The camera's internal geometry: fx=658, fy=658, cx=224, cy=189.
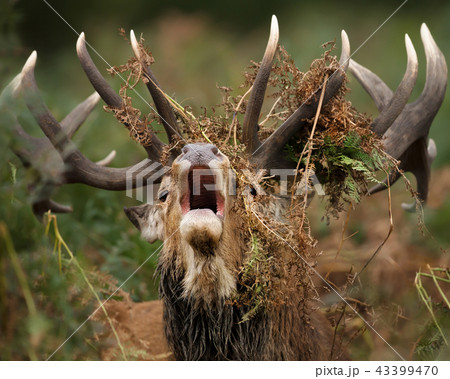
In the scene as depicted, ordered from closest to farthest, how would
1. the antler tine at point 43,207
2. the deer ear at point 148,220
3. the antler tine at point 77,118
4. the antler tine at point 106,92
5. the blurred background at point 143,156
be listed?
the blurred background at point 143,156 → the antler tine at point 106,92 → the deer ear at point 148,220 → the antler tine at point 43,207 → the antler tine at point 77,118

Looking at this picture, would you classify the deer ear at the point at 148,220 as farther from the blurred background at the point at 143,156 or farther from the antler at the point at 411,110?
the antler at the point at 411,110

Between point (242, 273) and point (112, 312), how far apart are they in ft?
5.14

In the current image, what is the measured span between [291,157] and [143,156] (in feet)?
11.6

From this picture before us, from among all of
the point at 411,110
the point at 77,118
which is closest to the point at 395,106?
the point at 411,110

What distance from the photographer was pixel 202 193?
132 inches

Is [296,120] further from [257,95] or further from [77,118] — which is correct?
[77,118]

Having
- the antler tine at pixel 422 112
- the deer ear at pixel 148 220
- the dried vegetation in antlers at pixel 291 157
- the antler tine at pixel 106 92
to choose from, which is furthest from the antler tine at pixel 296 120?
the antler tine at pixel 422 112

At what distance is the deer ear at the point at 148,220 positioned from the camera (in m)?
4.07

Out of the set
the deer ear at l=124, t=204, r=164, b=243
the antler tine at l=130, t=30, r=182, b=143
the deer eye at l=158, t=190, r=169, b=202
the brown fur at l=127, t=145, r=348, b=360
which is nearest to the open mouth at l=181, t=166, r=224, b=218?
the brown fur at l=127, t=145, r=348, b=360

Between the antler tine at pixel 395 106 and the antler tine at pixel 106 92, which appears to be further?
the antler tine at pixel 395 106

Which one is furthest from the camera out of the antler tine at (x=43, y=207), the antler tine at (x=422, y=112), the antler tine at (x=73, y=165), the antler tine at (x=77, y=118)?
the antler tine at (x=77, y=118)

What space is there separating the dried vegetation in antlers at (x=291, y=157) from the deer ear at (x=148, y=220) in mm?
492

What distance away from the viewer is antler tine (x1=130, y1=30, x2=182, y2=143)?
3783 millimetres

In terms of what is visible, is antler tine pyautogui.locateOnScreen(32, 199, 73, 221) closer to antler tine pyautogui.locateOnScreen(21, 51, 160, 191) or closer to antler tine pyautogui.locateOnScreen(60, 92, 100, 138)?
antler tine pyautogui.locateOnScreen(21, 51, 160, 191)
